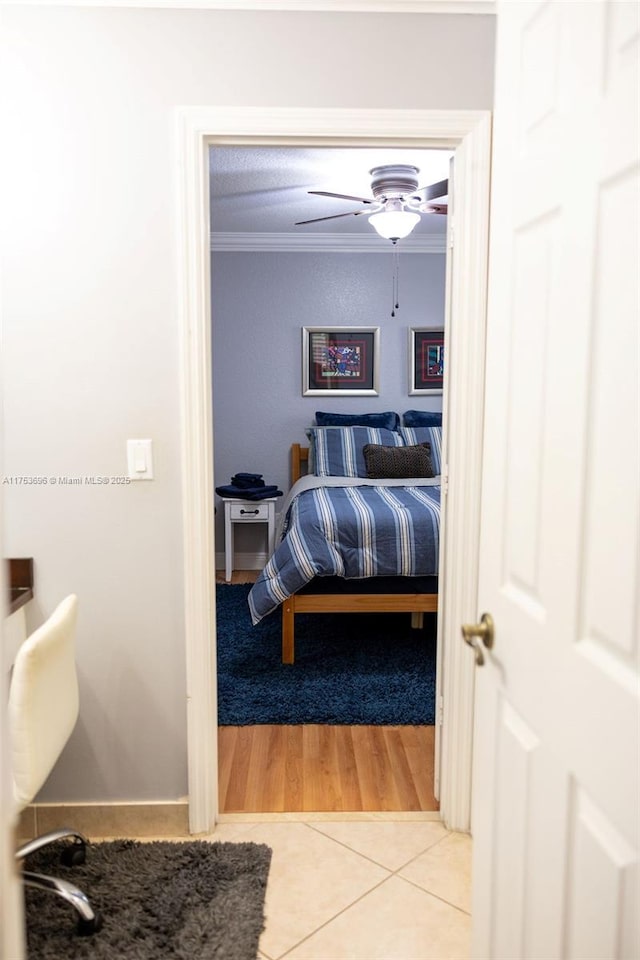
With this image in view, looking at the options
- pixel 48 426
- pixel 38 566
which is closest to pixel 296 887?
pixel 38 566

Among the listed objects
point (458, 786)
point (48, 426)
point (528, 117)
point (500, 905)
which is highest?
point (528, 117)

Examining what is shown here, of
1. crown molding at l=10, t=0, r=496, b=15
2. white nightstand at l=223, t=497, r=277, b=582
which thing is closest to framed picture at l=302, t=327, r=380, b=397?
white nightstand at l=223, t=497, r=277, b=582

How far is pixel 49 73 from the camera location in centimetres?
205

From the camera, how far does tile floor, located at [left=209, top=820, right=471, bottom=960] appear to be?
1.85 meters

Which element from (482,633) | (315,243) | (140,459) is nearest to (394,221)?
(315,243)

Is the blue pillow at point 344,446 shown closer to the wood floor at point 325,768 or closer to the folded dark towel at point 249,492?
the folded dark towel at point 249,492

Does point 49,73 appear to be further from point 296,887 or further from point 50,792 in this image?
point 296,887

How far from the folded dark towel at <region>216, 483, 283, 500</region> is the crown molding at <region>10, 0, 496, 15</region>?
3597 millimetres

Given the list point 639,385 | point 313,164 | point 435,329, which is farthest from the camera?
point 435,329

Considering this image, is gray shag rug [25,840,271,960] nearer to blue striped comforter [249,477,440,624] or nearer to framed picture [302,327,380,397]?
blue striped comforter [249,477,440,624]

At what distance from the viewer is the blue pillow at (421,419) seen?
5.64m

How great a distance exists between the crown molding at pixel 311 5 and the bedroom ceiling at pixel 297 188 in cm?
91

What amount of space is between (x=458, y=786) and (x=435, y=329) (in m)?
4.02

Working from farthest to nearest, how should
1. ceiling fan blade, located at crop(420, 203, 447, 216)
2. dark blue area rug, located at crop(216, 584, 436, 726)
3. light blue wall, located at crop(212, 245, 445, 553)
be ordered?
light blue wall, located at crop(212, 245, 445, 553) → ceiling fan blade, located at crop(420, 203, 447, 216) → dark blue area rug, located at crop(216, 584, 436, 726)
